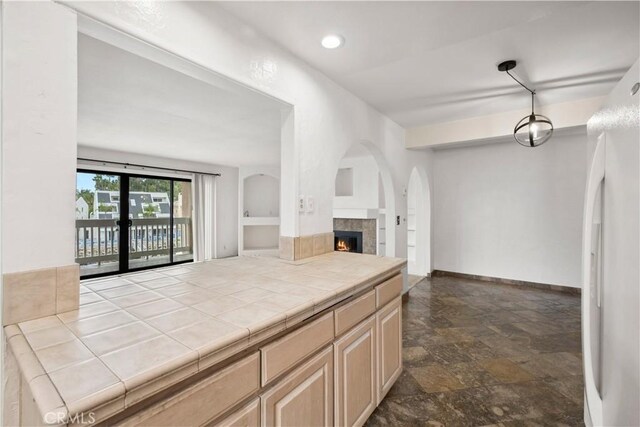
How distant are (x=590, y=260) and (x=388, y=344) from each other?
112cm

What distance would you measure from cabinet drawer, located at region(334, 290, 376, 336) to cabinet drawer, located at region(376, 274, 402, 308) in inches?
2.6

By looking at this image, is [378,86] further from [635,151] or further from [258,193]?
[258,193]

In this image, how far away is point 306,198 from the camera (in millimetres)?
2088

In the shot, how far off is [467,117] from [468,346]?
267cm

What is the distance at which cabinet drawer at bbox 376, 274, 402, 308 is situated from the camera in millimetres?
1666

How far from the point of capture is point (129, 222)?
561cm

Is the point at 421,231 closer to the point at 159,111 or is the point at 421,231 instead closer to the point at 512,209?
the point at 512,209

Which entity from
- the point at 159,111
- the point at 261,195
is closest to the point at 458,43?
the point at 159,111

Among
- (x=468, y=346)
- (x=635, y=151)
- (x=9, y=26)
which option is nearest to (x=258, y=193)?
(x=468, y=346)

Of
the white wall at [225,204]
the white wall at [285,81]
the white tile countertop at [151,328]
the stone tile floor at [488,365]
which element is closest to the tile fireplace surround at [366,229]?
the stone tile floor at [488,365]

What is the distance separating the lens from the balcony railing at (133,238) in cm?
525

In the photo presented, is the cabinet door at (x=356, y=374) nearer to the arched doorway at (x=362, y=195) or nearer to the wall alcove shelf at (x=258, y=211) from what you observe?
the arched doorway at (x=362, y=195)

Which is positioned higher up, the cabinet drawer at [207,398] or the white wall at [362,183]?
the white wall at [362,183]

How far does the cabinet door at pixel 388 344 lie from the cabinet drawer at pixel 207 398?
96 centimetres
